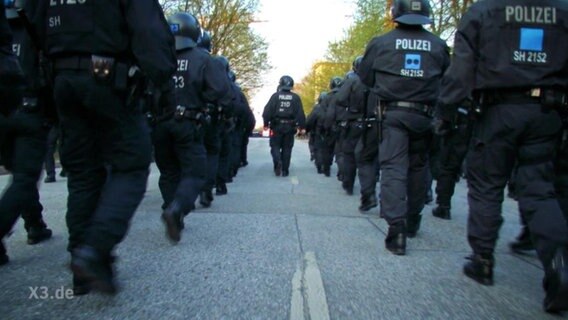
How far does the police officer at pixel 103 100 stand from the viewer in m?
2.60

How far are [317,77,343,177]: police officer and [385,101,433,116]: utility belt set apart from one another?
20.4 ft

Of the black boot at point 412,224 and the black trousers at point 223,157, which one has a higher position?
the black trousers at point 223,157

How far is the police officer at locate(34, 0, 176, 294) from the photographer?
260cm

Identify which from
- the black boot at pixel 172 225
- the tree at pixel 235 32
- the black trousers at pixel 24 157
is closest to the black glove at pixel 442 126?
the black boot at pixel 172 225

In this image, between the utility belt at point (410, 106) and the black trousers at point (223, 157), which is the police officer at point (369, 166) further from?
the black trousers at point (223, 157)

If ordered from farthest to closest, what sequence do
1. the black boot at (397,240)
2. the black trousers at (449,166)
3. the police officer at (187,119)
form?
the black trousers at (449,166) < the police officer at (187,119) < the black boot at (397,240)

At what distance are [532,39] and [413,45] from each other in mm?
1384

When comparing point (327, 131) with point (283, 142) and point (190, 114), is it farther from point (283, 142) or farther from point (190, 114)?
point (190, 114)

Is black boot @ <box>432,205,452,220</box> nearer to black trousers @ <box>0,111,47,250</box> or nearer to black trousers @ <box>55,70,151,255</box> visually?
black trousers @ <box>55,70,151,255</box>

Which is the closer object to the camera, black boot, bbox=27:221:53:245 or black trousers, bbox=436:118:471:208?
black boot, bbox=27:221:53:245

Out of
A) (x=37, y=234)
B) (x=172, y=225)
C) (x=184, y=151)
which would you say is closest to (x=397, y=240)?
(x=172, y=225)

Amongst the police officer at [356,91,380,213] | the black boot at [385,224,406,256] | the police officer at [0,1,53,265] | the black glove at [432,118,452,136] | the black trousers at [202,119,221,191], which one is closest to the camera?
the police officer at [0,1,53,265]

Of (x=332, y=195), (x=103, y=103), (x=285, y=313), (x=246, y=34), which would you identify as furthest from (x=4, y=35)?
(x=246, y=34)

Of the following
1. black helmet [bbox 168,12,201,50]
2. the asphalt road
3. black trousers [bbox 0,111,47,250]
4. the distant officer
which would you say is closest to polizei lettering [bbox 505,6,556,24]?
the distant officer
